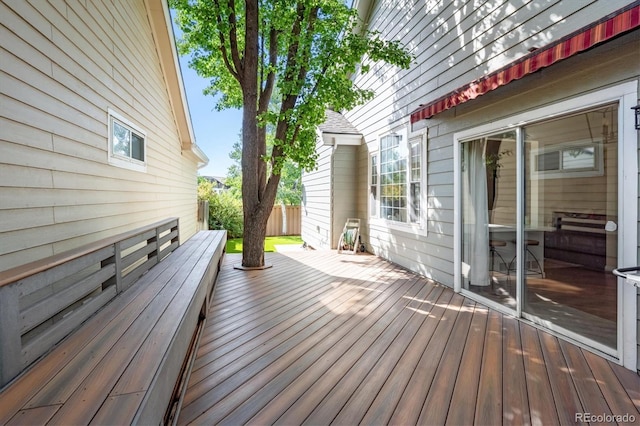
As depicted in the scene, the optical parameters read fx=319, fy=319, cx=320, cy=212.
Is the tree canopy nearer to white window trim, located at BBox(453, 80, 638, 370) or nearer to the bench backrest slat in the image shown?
the bench backrest slat

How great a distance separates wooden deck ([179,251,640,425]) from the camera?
2049 millimetres

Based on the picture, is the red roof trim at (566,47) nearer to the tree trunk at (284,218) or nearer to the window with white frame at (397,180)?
the window with white frame at (397,180)

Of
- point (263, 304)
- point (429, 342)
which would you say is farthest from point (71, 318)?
point (429, 342)

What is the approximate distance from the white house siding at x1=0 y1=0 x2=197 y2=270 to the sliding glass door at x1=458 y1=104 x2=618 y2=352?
182 inches

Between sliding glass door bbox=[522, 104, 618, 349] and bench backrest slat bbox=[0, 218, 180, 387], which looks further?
sliding glass door bbox=[522, 104, 618, 349]

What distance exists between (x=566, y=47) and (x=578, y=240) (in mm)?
1786

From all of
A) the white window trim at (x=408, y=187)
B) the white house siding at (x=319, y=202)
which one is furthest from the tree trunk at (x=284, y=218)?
the white window trim at (x=408, y=187)

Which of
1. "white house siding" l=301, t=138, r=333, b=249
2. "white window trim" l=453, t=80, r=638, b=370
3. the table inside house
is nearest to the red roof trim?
"white window trim" l=453, t=80, r=638, b=370

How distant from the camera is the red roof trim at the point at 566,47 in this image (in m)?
2.28

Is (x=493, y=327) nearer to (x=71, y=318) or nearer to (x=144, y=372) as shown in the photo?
(x=144, y=372)

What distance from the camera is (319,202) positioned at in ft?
33.2

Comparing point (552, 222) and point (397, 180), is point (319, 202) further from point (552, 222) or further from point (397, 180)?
point (552, 222)

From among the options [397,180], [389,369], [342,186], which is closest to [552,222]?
[389,369]

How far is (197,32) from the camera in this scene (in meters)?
6.93
